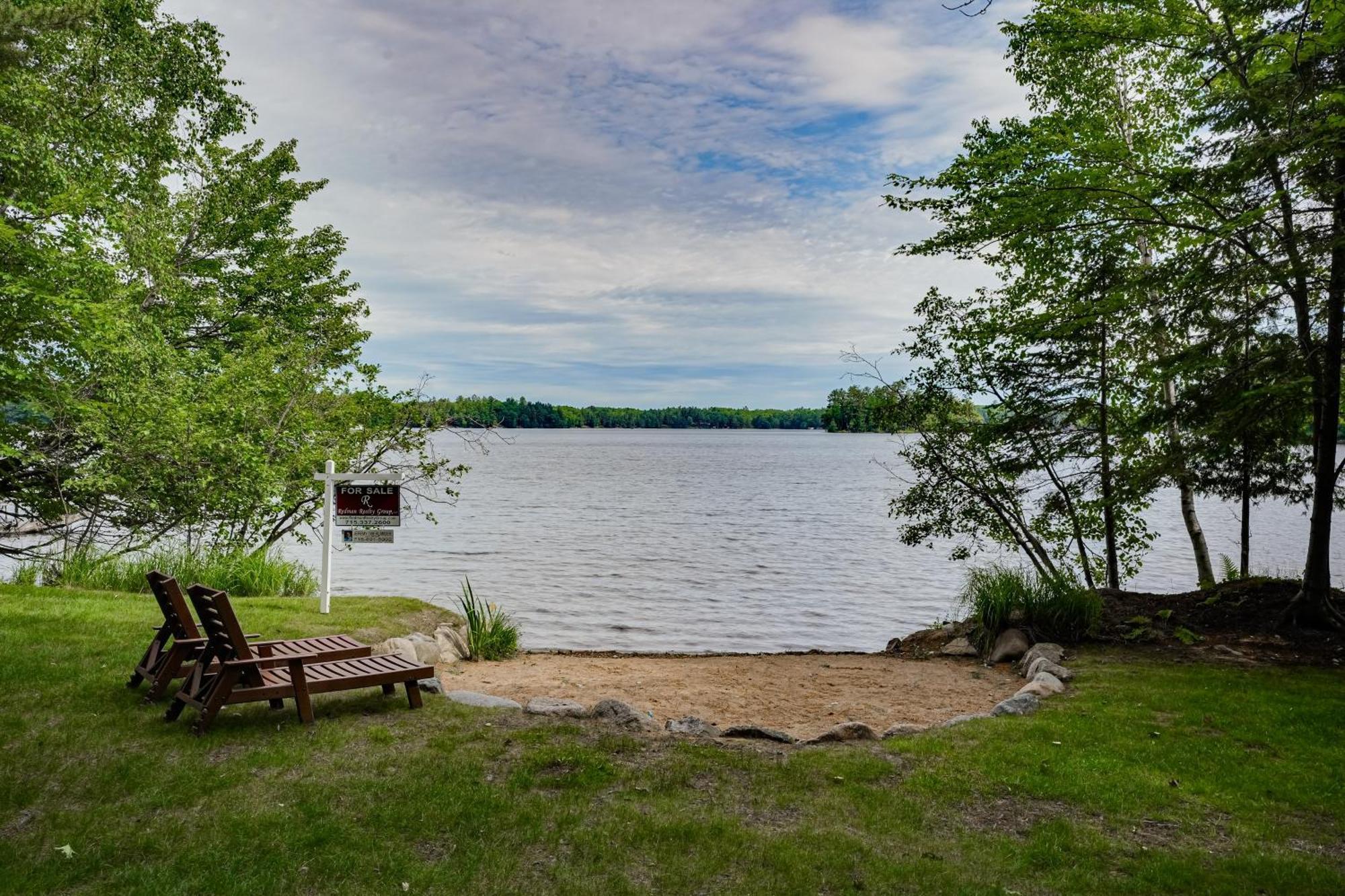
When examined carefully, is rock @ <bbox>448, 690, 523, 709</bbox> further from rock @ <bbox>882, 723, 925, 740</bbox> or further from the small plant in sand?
the small plant in sand

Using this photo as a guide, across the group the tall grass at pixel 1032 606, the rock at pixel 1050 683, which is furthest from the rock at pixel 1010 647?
the rock at pixel 1050 683

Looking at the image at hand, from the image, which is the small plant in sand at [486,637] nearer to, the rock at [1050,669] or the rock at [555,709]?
the rock at [555,709]

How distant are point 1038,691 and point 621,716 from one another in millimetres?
4343

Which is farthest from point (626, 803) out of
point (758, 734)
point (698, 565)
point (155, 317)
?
point (698, 565)

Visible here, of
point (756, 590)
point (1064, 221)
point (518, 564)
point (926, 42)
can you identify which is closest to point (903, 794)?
point (926, 42)

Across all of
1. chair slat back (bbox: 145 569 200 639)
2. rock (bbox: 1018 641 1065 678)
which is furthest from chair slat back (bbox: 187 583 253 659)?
rock (bbox: 1018 641 1065 678)

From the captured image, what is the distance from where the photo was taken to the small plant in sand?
1105cm

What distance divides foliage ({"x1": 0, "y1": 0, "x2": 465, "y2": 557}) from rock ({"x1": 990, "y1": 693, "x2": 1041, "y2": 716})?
10972 mm

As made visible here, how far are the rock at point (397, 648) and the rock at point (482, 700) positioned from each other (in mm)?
1916

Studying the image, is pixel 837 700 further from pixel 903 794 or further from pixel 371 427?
pixel 371 427

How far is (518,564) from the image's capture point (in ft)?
72.2

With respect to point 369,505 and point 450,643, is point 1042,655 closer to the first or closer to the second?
point 450,643

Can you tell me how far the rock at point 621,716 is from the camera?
6.52 meters

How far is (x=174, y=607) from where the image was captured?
6.26m
